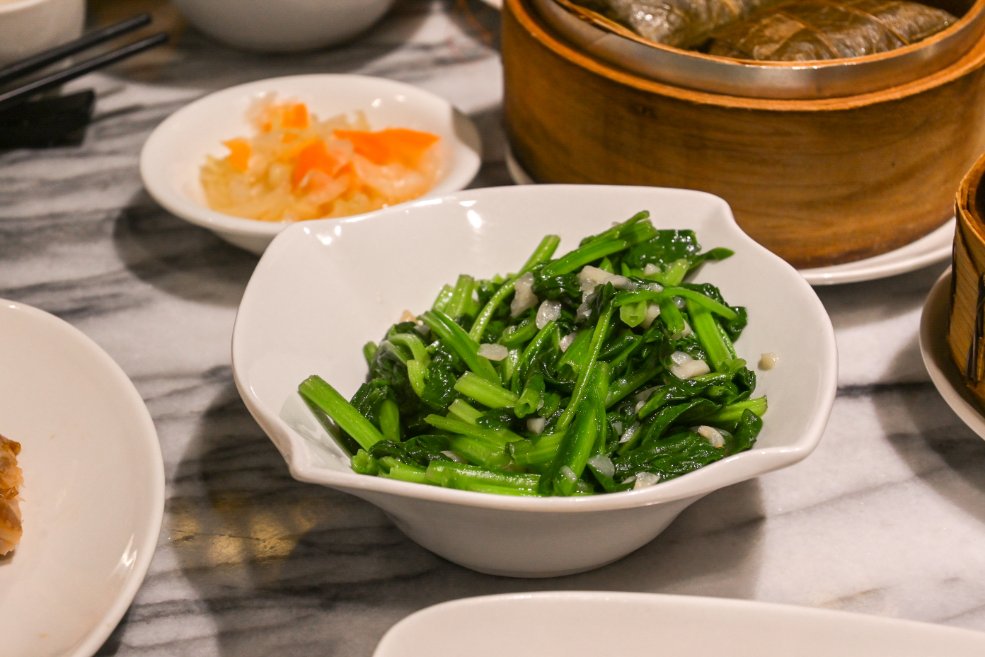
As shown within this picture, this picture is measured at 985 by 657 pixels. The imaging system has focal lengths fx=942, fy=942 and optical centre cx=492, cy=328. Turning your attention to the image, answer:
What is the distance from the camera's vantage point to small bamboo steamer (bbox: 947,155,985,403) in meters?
1.28

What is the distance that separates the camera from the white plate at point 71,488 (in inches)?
45.6

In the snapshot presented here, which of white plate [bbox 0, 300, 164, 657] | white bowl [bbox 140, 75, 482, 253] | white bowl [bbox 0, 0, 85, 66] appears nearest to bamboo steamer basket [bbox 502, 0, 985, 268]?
white bowl [bbox 140, 75, 482, 253]

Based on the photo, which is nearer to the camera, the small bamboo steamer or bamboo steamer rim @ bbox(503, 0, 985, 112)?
the small bamboo steamer

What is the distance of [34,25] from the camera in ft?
7.21

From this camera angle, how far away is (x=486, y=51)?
2680 mm

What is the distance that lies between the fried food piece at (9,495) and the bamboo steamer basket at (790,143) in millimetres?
1069

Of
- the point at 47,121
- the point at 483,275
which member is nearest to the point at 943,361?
the point at 483,275

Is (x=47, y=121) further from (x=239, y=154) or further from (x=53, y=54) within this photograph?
(x=239, y=154)

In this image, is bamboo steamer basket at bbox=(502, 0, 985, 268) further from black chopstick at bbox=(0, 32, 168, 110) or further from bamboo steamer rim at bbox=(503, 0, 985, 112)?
black chopstick at bbox=(0, 32, 168, 110)

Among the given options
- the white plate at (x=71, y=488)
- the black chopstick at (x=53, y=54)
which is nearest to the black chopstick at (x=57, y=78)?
the black chopstick at (x=53, y=54)

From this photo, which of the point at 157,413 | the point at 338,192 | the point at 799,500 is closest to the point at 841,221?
the point at 799,500

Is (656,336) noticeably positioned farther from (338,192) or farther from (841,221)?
(338,192)

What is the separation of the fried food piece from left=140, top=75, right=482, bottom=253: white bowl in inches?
22.6

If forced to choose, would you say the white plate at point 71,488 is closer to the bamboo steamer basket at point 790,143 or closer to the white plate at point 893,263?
the bamboo steamer basket at point 790,143
